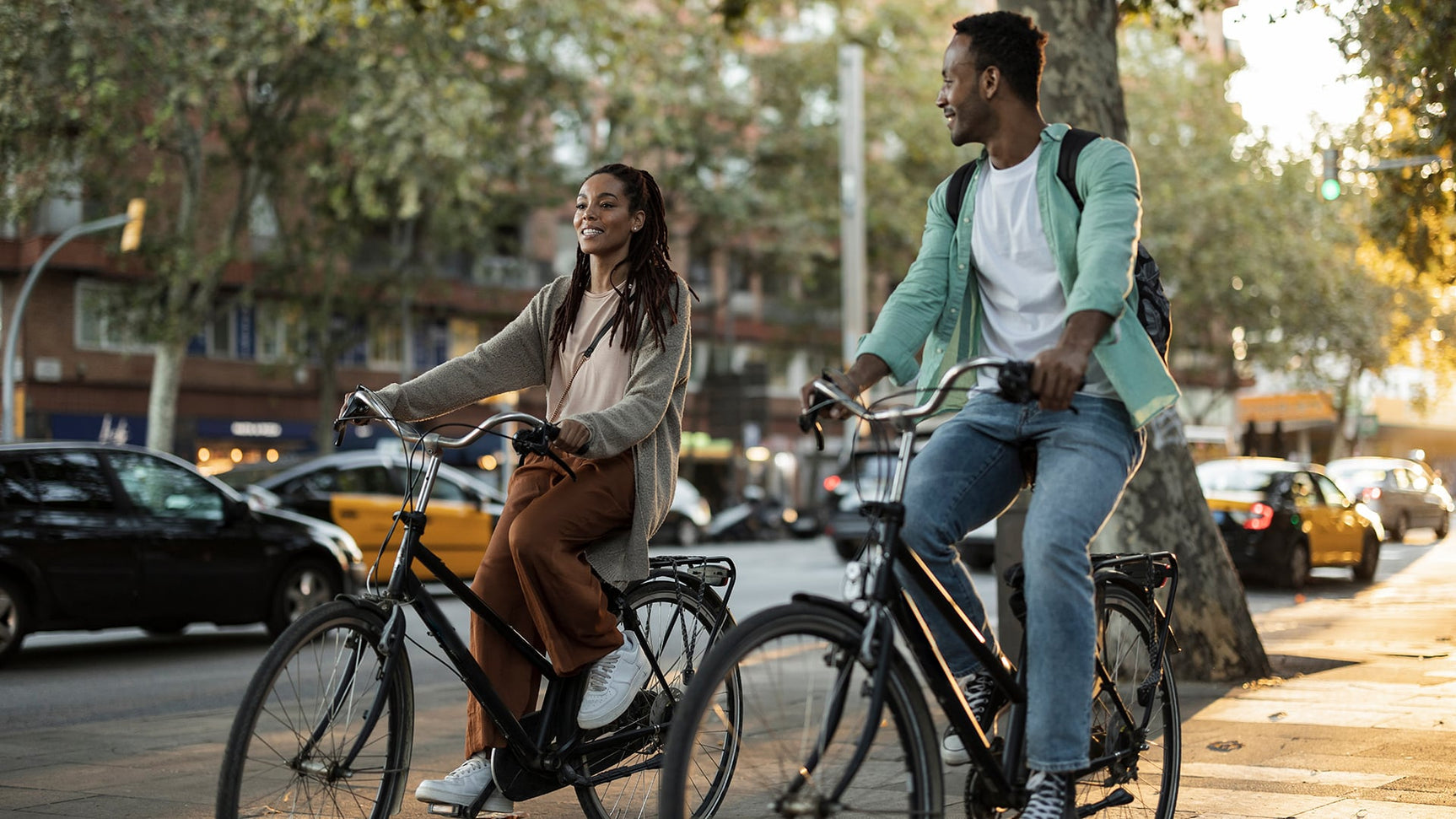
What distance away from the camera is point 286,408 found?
131 feet

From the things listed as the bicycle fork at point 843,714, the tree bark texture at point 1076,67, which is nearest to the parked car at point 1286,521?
the tree bark texture at point 1076,67

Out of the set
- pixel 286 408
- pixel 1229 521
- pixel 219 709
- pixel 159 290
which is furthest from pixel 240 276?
pixel 219 709

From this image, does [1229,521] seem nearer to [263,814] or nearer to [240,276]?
[263,814]

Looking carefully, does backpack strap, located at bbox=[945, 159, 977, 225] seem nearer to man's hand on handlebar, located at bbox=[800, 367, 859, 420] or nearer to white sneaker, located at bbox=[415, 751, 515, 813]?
man's hand on handlebar, located at bbox=[800, 367, 859, 420]

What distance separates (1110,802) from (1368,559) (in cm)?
1638

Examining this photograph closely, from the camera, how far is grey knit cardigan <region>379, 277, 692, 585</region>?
418 cm

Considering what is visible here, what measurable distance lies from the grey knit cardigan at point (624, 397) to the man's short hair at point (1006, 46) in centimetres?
112

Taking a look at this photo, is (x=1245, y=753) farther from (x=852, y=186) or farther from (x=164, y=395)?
(x=164, y=395)

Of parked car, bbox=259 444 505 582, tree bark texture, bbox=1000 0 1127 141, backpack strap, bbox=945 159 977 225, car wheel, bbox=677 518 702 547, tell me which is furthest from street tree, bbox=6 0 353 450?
backpack strap, bbox=945 159 977 225

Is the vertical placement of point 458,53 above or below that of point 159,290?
above

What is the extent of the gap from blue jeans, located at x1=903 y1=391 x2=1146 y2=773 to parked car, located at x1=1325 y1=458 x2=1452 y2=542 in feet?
91.4

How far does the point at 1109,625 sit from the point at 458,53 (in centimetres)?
2365

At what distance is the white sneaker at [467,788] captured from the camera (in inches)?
154

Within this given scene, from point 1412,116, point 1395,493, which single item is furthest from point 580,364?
point 1395,493
